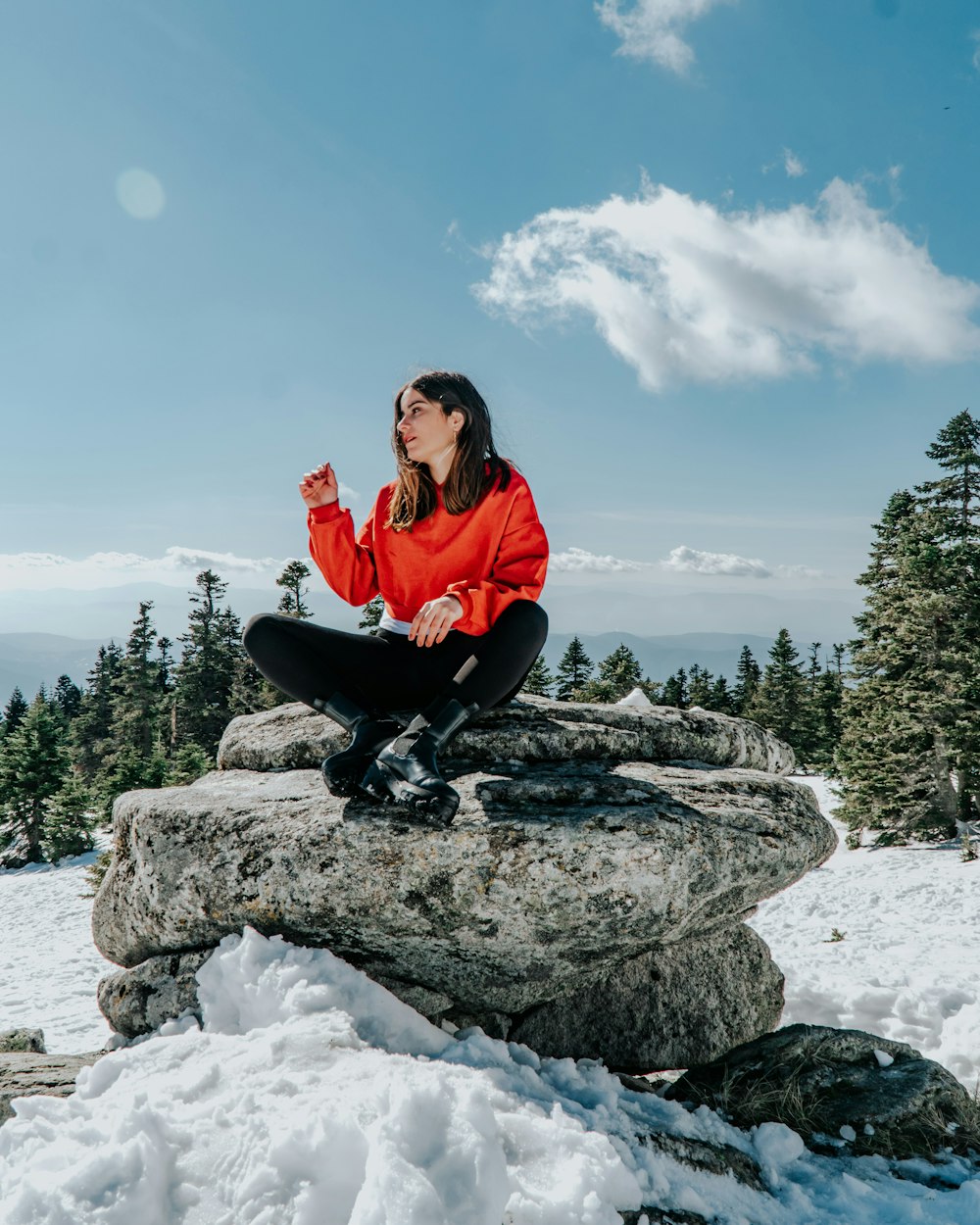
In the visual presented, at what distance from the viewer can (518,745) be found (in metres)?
5.05

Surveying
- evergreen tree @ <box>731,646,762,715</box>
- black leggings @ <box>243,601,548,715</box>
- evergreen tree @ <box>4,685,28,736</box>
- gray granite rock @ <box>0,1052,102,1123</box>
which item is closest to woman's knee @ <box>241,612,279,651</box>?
black leggings @ <box>243,601,548,715</box>

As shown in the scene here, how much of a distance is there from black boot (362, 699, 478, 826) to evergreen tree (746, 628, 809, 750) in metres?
44.9

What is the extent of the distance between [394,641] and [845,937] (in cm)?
841

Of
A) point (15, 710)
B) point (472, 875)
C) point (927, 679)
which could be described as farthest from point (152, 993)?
point (15, 710)

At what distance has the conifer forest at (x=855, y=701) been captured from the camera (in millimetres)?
22281

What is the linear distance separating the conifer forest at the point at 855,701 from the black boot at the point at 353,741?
7.23 m

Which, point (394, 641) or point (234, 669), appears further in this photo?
point (234, 669)

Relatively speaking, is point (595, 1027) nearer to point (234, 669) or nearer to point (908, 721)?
point (908, 721)

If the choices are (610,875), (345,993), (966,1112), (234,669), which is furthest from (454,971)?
(234,669)

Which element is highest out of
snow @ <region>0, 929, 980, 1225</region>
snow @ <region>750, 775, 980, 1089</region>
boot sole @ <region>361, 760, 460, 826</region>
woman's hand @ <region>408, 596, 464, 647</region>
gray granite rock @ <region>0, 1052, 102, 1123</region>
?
woman's hand @ <region>408, 596, 464, 647</region>

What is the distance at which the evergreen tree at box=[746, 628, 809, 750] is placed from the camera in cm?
4634

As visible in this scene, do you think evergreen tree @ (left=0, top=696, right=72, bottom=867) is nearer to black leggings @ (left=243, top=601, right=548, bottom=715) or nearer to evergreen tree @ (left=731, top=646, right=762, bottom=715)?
black leggings @ (left=243, top=601, right=548, bottom=715)

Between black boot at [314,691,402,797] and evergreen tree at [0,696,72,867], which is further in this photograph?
evergreen tree at [0,696,72,867]

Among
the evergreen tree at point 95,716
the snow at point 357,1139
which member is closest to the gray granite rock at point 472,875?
the snow at point 357,1139
